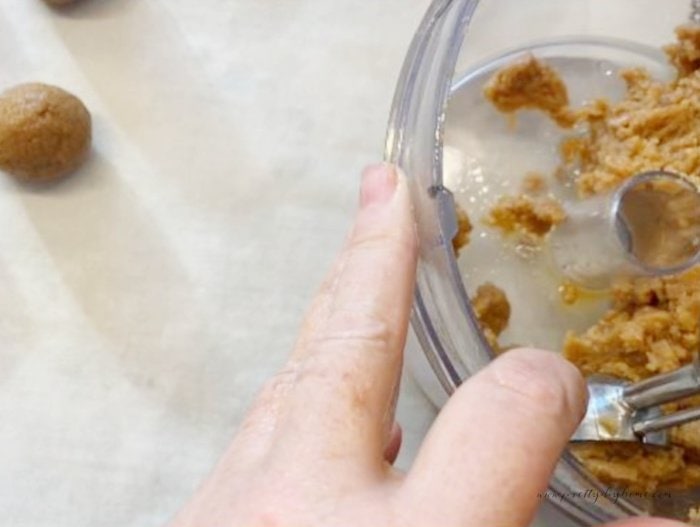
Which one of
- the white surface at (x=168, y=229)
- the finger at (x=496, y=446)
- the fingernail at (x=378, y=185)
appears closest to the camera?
the finger at (x=496, y=446)

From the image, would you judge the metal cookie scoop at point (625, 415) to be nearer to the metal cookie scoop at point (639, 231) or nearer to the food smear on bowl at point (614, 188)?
the food smear on bowl at point (614, 188)

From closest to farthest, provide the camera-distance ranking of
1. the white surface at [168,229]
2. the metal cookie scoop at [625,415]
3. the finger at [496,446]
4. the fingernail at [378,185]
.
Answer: the finger at [496,446]
the fingernail at [378,185]
the metal cookie scoop at [625,415]
the white surface at [168,229]

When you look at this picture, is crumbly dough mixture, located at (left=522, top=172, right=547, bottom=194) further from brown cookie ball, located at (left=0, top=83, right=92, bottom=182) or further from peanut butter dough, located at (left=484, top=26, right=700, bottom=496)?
brown cookie ball, located at (left=0, top=83, right=92, bottom=182)

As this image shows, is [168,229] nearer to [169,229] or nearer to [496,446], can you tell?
[169,229]

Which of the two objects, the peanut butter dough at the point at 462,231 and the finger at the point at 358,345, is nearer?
the finger at the point at 358,345

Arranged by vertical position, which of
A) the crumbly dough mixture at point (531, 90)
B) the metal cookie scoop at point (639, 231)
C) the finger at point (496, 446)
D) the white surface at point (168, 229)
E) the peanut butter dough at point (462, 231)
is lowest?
the white surface at point (168, 229)

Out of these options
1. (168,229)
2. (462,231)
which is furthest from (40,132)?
(462,231)

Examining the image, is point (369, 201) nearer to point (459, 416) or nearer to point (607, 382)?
point (459, 416)

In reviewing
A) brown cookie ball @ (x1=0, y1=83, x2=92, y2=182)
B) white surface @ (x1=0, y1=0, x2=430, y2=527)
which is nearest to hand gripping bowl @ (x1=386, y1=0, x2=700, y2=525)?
white surface @ (x1=0, y1=0, x2=430, y2=527)

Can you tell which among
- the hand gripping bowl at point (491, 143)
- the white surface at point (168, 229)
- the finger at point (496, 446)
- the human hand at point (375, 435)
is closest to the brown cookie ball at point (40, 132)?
the white surface at point (168, 229)
